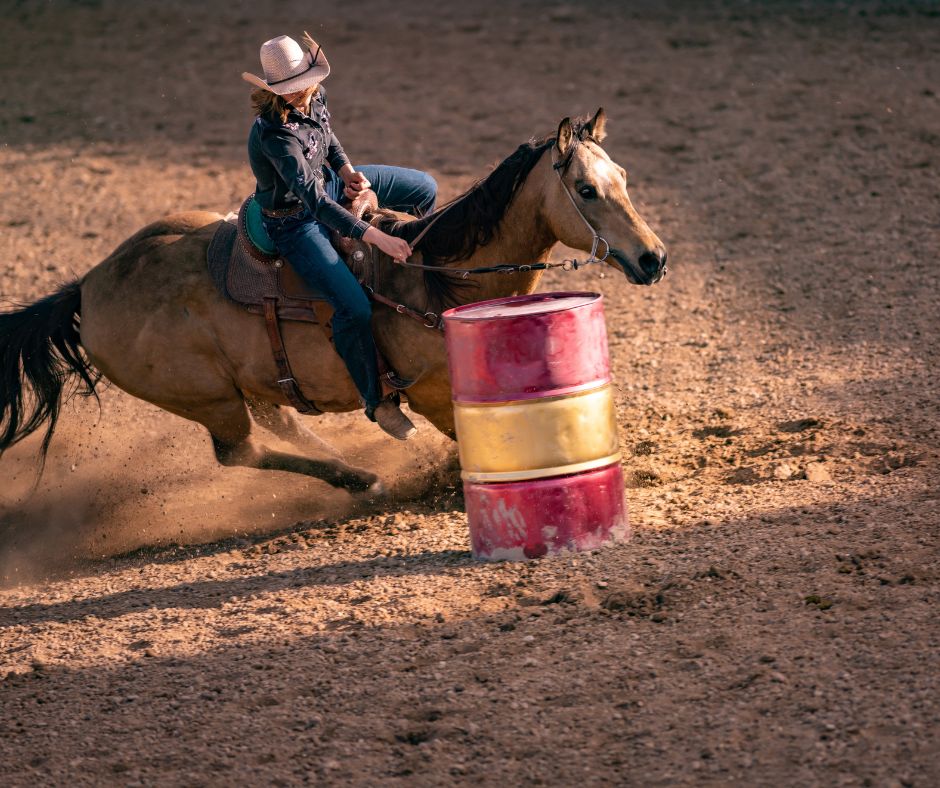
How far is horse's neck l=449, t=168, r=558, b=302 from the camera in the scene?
18.0 ft

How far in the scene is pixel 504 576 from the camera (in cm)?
507

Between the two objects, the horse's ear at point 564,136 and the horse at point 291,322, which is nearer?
the horse's ear at point 564,136

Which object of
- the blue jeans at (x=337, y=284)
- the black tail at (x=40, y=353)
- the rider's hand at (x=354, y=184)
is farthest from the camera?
the black tail at (x=40, y=353)

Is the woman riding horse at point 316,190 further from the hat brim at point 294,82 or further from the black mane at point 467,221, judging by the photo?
the black mane at point 467,221

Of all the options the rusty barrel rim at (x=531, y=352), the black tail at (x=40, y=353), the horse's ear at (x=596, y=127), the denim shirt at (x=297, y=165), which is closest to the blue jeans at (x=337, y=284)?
the denim shirt at (x=297, y=165)

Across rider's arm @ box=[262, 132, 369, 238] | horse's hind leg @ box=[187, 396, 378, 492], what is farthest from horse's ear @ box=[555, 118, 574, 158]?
horse's hind leg @ box=[187, 396, 378, 492]

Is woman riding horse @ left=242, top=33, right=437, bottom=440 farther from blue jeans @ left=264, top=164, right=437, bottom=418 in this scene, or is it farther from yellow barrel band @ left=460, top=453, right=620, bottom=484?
yellow barrel band @ left=460, top=453, right=620, bottom=484

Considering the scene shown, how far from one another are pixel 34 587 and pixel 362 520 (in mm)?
1678

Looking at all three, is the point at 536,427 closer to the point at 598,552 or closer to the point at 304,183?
the point at 598,552

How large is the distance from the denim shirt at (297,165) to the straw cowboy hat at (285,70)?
0.15 metres

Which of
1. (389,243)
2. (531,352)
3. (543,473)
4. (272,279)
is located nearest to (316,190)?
(389,243)

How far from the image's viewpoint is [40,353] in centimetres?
649

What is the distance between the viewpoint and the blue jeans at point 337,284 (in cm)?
565

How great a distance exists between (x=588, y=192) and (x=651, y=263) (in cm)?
42
